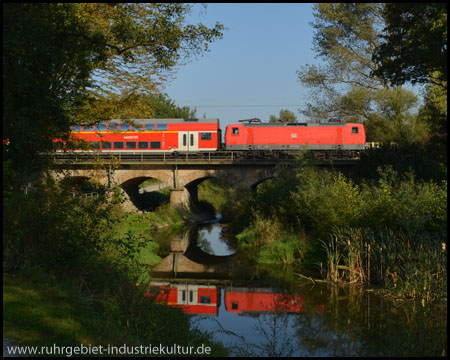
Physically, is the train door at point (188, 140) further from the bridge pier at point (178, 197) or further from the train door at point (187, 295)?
the train door at point (187, 295)

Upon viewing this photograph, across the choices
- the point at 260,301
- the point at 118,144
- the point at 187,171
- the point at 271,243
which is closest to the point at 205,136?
the point at 187,171

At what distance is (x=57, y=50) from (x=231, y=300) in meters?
8.20

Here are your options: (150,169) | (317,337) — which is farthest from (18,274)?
(150,169)

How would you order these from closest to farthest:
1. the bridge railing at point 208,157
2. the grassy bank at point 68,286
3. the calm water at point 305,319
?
the grassy bank at point 68,286 → the calm water at point 305,319 → the bridge railing at point 208,157

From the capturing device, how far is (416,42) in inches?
624

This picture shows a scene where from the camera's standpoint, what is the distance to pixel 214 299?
13375mm

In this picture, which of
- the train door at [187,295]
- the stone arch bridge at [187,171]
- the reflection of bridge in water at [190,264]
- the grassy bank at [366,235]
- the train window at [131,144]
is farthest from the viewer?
the train window at [131,144]

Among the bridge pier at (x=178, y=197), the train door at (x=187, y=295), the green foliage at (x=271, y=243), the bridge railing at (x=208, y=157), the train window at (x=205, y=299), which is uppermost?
the bridge railing at (x=208, y=157)

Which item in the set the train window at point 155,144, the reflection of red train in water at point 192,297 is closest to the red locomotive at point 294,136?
the train window at point 155,144

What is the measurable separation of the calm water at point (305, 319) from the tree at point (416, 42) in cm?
769

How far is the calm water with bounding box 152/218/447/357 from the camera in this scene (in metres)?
9.03

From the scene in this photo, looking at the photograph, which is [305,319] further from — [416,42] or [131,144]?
[131,144]

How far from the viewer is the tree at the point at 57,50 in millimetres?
Answer: 9039

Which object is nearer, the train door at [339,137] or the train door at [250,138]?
the train door at [339,137]
